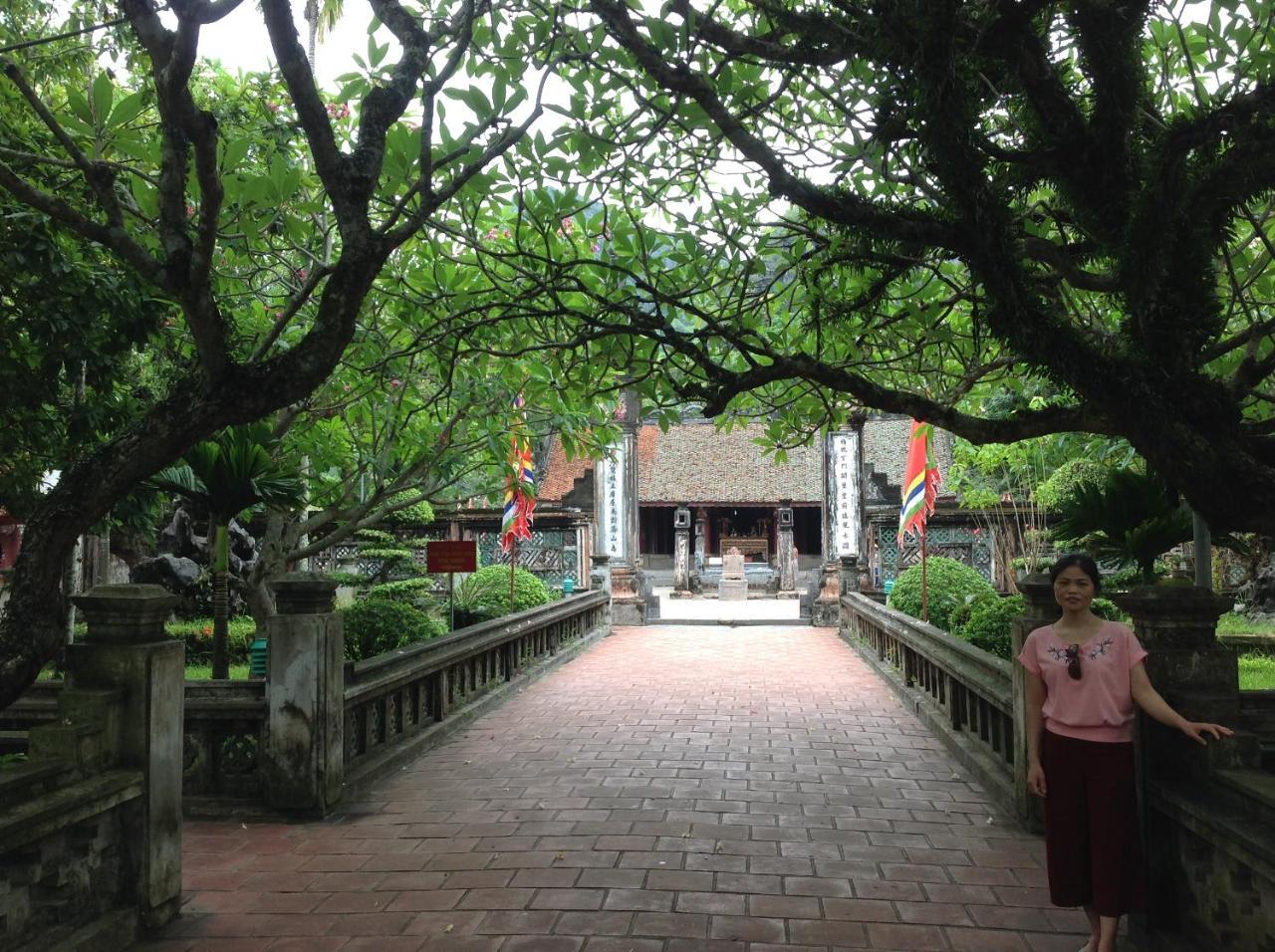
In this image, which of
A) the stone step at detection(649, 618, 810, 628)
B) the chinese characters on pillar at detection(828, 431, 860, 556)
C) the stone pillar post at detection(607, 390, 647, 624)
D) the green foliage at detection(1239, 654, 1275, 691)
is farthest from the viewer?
the chinese characters on pillar at detection(828, 431, 860, 556)

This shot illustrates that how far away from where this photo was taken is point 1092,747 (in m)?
3.17

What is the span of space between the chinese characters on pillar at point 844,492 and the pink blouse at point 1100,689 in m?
16.5

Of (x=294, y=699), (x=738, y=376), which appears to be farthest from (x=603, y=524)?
(x=738, y=376)

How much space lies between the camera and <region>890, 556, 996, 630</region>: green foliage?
11.7 m

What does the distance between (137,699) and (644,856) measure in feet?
7.97

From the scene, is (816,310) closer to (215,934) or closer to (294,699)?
(294,699)

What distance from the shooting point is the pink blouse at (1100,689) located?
3.14 meters

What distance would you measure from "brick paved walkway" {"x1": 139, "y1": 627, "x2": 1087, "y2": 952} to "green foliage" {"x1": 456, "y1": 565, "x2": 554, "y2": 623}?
5.24 metres

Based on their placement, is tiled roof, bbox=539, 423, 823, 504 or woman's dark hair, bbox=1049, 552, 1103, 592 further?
tiled roof, bbox=539, 423, 823, 504

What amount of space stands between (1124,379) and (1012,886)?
2.53 meters

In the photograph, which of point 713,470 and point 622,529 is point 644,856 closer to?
point 622,529

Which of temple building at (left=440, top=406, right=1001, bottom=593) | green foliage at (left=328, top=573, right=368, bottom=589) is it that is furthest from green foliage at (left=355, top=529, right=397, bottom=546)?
green foliage at (left=328, top=573, right=368, bottom=589)

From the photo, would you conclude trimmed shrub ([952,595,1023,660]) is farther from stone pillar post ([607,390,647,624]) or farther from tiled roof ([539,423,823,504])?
tiled roof ([539,423,823,504])

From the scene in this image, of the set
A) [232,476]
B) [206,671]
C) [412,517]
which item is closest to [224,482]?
[232,476]
